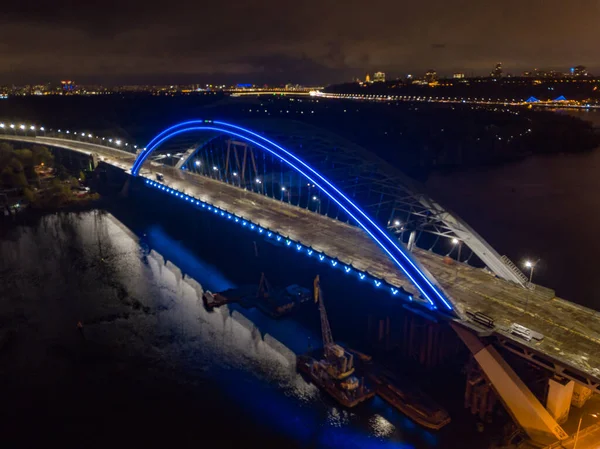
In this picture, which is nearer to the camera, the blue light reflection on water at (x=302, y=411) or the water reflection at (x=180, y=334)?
the blue light reflection on water at (x=302, y=411)

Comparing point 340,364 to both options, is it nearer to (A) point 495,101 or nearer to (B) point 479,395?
(B) point 479,395

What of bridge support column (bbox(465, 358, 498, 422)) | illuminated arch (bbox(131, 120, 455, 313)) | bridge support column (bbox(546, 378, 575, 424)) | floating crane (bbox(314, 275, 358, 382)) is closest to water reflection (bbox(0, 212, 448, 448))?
floating crane (bbox(314, 275, 358, 382))

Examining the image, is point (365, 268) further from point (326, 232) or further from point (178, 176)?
point (178, 176)

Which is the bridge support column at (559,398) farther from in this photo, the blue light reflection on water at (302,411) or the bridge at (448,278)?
the blue light reflection on water at (302,411)

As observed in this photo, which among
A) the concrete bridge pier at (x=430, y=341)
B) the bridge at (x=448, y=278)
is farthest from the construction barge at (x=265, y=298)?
the concrete bridge pier at (x=430, y=341)

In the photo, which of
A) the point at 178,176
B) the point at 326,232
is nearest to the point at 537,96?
the point at 178,176

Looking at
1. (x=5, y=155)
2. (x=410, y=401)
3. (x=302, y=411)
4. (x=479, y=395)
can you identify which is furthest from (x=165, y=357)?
(x=5, y=155)
